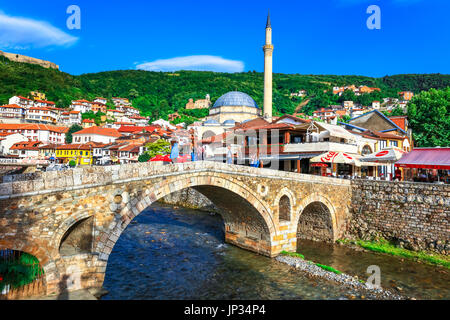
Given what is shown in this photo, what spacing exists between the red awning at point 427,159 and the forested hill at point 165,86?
72.0 metres

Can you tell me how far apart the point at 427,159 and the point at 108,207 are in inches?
662

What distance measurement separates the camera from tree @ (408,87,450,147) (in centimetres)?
2597

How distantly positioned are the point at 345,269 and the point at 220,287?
232 inches

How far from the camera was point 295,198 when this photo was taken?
1405 centimetres

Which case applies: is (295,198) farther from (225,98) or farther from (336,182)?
(225,98)

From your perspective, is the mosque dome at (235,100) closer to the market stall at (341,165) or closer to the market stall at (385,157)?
the market stall at (341,165)

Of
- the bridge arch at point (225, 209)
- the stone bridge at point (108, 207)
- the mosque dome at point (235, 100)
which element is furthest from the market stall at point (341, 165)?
the mosque dome at point (235, 100)

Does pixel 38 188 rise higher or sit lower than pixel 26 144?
lower

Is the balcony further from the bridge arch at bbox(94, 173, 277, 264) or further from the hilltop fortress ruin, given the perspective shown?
the hilltop fortress ruin

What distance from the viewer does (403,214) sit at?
1509 centimetres

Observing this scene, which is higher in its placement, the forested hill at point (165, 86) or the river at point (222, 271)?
the forested hill at point (165, 86)

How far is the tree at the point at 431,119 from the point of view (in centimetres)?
2597
